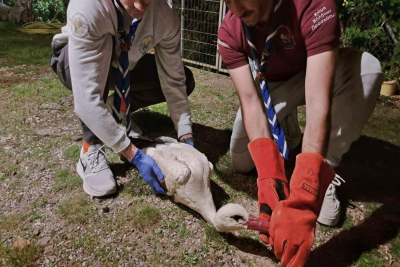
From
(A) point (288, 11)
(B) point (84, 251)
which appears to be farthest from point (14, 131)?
(A) point (288, 11)

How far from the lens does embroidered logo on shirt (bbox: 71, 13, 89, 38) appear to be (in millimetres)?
1420

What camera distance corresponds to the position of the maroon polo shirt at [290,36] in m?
1.27

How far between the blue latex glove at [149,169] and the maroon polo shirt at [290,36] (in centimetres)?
53

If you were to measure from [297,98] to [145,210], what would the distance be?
88 cm

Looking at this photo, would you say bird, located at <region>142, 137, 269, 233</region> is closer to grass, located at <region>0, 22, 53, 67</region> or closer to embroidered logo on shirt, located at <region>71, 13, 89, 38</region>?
embroidered logo on shirt, located at <region>71, 13, 89, 38</region>

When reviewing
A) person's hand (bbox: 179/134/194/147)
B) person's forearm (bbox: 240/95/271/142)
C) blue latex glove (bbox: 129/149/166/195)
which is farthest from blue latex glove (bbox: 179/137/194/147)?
person's forearm (bbox: 240/95/271/142)

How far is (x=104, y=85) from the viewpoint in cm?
160

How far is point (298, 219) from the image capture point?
1075 mm

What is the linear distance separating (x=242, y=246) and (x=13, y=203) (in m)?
1.02

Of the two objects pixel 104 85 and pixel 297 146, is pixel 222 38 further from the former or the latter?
pixel 297 146

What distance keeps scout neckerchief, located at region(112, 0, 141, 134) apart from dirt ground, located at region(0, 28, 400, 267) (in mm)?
312

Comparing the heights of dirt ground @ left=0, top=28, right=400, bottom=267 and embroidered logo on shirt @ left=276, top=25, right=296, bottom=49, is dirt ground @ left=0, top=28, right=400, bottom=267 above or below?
below

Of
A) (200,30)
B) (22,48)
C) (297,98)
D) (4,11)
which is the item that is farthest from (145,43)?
(4,11)

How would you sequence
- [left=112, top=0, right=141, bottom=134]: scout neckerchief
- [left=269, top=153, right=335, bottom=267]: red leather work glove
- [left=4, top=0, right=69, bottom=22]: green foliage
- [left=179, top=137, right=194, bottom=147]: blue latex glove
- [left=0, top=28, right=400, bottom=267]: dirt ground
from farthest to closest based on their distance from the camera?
[left=4, top=0, right=69, bottom=22]: green foliage
[left=179, top=137, right=194, bottom=147]: blue latex glove
[left=112, top=0, right=141, bottom=134]: scout neckerchief
[left=0, top=28, right=400, bottom=267]: dirt ground
[left=269, top=153, right=335, bottom=267]: red leather work glove
